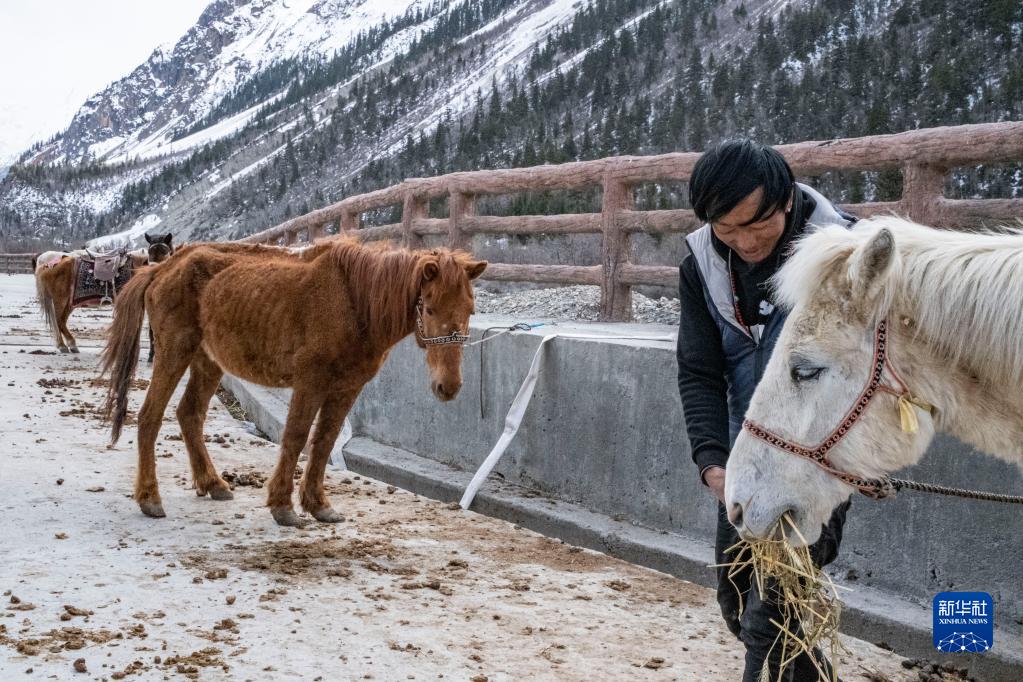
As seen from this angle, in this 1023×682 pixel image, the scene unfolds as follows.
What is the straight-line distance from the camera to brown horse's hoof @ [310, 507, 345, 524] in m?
5.21

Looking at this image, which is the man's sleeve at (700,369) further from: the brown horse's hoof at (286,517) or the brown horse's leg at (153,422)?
the brown horse's leg at (153,422)

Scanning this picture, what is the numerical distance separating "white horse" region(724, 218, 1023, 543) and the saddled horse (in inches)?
519

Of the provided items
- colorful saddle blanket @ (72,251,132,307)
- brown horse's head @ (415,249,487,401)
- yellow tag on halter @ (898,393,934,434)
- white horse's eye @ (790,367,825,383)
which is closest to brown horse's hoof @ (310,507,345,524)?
brown horse's head @ (415,249,487,401)

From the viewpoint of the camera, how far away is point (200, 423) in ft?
19.0

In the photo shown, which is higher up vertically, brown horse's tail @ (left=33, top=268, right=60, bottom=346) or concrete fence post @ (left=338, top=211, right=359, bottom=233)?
concrete fence post @ (left=338, top=211, right=359, bottom=233)

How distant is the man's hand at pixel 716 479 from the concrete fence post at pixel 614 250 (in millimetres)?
4660

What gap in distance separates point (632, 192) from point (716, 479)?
207 inches

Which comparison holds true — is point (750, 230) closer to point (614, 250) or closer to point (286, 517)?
point (286, 517)

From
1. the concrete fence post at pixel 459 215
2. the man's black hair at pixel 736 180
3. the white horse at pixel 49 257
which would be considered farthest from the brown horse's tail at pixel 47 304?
the man's black hair at pixel 736 180

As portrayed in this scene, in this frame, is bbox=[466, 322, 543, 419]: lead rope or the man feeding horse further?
bbox=[466, 322, 543, 419]: lead rope

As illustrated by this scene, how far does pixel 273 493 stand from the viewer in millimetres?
5043

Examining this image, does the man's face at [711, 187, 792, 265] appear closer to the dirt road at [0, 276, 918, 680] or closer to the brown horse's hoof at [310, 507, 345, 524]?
the dirt road at [0, 276, 918, 680]

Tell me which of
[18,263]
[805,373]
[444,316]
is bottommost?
[18,263]

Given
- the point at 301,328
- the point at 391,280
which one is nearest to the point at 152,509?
the point at 301,328
